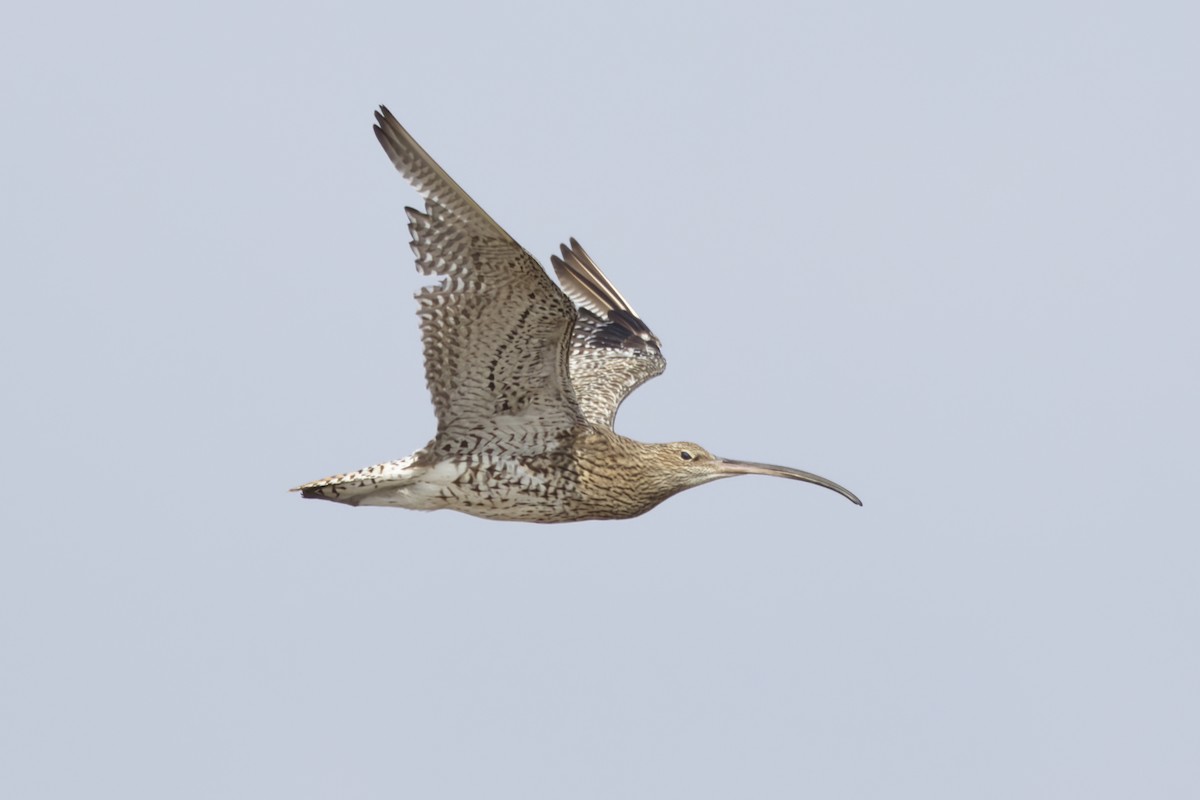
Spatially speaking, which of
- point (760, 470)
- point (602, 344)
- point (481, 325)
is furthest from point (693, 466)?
point (602, 344)

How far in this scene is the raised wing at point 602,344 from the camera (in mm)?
18453

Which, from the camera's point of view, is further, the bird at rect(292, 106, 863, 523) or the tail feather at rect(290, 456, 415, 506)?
the tail feather at rect(290, 456, 415, 506)

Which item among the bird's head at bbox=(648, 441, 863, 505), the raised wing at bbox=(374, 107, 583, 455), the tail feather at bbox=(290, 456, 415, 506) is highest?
the raised wing at bbox=(374, 107, 583, 455)

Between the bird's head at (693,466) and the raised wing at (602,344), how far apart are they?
1972 mm

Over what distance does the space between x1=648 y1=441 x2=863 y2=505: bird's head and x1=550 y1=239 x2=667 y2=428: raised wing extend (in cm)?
197

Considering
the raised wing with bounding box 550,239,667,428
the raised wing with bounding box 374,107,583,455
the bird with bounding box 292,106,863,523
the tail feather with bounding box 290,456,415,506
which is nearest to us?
the raised wing with bounding box 374,107,583,455

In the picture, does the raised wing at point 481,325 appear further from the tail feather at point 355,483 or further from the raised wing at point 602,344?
the raised wing at point 602,344

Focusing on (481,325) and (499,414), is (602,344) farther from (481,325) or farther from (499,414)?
(481,325)

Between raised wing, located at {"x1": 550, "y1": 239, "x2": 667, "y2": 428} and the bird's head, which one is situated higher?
raised wing, located at {"x1": 550, "y1": 239, "x2": 667, "y2": 428}

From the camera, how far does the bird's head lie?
15.8 meters

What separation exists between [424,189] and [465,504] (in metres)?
3.04

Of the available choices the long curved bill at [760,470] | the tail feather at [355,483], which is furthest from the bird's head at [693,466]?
the tail feather at [355,483]

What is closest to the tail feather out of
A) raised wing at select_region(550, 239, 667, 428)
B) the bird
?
the bird

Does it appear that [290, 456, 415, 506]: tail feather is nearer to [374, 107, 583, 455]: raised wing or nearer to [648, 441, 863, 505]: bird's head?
[374, 107, 583, 455]: raised wing
